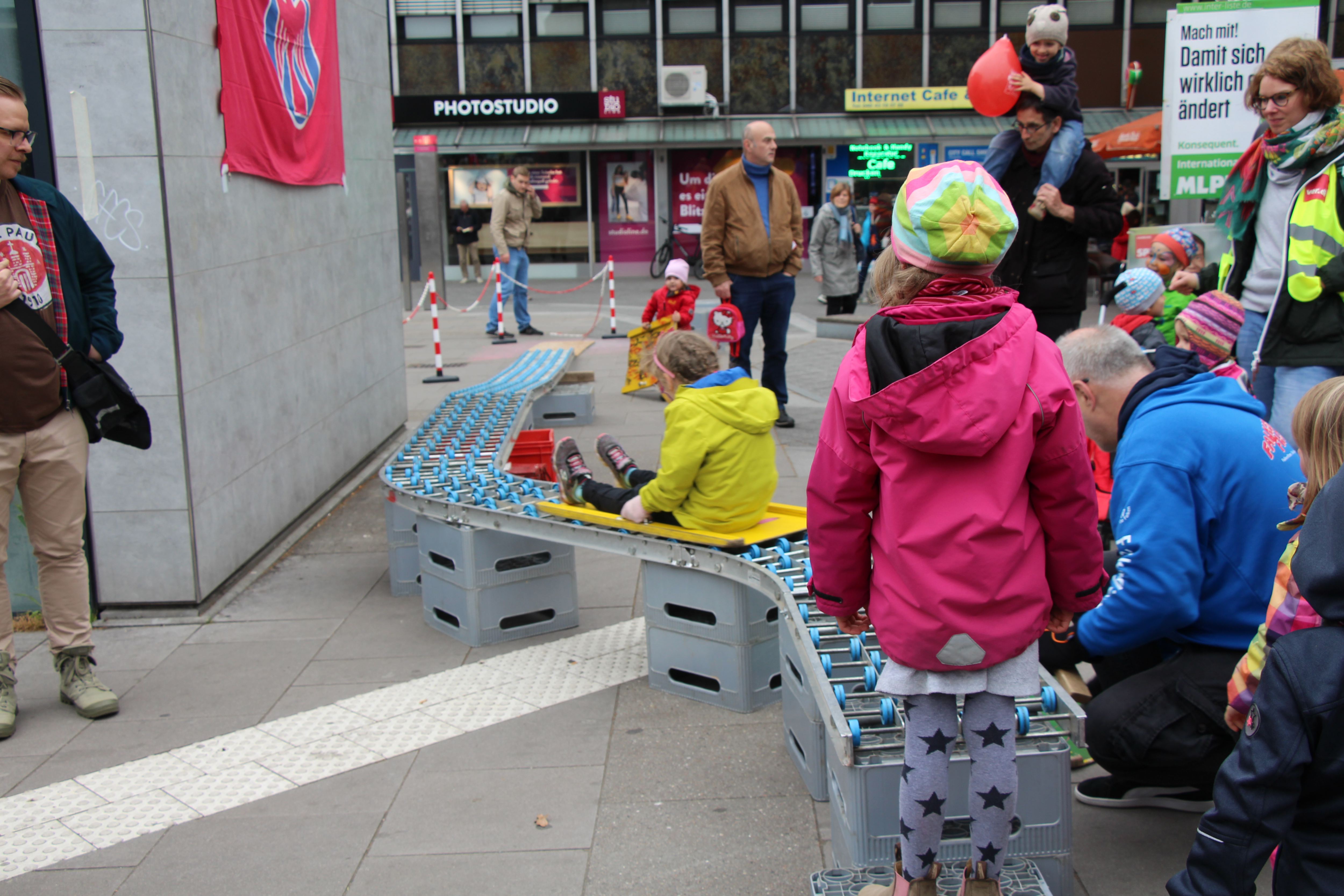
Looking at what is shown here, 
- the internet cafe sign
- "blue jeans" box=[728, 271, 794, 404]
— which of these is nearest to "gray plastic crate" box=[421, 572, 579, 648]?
"blue jeans" box=[728, 271, 794, 404]

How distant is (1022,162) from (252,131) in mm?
3988

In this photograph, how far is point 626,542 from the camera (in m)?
4.59

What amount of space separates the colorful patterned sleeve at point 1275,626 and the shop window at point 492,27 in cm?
2944

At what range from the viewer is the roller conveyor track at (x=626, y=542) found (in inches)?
119

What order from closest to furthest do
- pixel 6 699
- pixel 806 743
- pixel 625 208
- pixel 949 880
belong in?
pixel 949 880 → pixel 806 743 → pixel 6 699 → pixel 625 208

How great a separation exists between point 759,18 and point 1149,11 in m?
9.67

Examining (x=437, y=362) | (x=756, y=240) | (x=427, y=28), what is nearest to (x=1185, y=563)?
(x=756, y=240)

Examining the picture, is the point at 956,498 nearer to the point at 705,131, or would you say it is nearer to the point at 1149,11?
the point at 705,131

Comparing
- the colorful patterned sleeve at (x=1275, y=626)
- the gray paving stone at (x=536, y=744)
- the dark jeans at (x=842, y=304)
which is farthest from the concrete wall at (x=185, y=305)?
the dark jeans at (x=842, y=304)

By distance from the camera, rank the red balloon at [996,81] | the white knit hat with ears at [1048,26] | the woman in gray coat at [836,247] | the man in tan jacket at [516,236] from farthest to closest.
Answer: the man in tan jacket at [516,236]
the woman in gray coat at [836,247]
the red balloon at [996,81]
the white knit hat with ears at [1048,26]

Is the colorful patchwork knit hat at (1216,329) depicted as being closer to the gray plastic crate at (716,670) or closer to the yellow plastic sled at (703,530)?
the yellow plastic sled at (703,530)

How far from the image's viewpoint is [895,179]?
29.2 m

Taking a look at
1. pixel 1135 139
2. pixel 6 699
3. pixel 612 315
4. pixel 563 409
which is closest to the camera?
pixel 6 699

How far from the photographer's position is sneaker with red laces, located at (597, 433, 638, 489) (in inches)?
213
